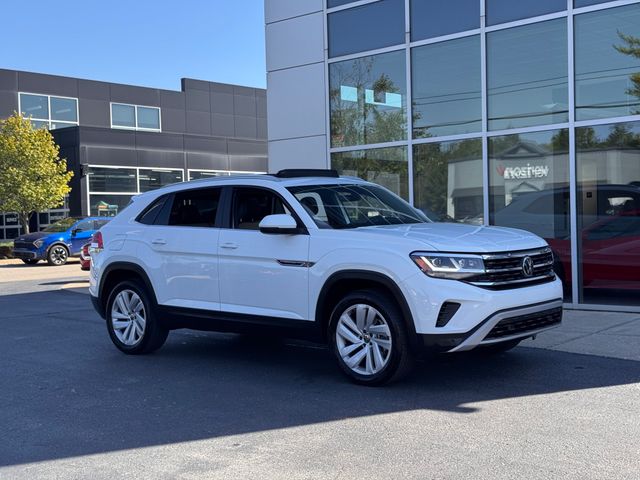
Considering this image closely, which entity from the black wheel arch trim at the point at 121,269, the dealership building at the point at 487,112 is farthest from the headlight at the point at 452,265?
the dealership building at the point at 487,112

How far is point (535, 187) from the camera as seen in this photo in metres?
11.0

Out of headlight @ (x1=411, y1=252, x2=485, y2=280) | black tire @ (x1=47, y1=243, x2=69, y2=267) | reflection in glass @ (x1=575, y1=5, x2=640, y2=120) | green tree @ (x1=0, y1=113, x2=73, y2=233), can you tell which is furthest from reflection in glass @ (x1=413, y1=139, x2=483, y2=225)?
green tree @ (x1=0, y1=113, x2=73, y2=233)

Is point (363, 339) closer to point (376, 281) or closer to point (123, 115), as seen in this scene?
point (376, 281)

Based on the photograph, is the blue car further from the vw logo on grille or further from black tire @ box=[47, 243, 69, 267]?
the vw logo on grille

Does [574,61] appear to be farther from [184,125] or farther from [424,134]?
[184,125]

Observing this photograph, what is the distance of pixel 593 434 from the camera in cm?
494

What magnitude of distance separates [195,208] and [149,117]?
3708 cm

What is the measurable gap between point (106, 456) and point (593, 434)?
318cm

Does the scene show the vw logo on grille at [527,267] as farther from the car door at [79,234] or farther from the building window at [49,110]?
the building window at [49,110]

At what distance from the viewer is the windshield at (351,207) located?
685cm

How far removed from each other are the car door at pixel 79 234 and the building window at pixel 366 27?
1472 cm

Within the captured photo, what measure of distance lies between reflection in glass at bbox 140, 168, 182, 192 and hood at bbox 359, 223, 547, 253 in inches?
1164

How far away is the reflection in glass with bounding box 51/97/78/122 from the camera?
3894 centimetres

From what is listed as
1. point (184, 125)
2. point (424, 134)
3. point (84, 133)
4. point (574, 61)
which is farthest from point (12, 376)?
point (184, 125)
